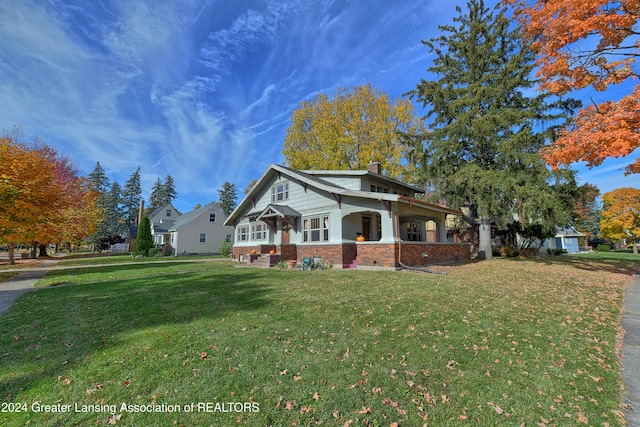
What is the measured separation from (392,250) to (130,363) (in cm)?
1063

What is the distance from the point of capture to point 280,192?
1933 centimetres

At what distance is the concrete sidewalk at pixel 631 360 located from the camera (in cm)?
308

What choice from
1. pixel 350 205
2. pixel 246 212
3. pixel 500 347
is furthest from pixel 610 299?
pixel 246 212

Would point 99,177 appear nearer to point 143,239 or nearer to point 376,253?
point 143,239

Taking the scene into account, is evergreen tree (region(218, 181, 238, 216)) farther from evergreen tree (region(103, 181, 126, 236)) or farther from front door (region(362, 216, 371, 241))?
front door (region(362, 216, 371, 241))

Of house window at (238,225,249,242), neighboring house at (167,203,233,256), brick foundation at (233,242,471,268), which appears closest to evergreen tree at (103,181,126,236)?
neighboring house at (167,203,233,256)

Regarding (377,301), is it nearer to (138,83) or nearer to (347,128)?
(138,83)

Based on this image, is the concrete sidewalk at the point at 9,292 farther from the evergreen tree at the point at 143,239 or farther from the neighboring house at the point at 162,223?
the neighboring house at the point at 162,223

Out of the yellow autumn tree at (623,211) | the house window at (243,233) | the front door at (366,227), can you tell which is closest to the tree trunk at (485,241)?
the front door at (366,227)

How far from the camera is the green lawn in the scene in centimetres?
297

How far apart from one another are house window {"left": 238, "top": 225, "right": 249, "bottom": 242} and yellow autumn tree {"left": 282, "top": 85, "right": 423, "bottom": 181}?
24.3ft

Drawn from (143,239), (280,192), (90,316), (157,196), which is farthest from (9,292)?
(157,196)

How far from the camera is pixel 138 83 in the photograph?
1527 cm

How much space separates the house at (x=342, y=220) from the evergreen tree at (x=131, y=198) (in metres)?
47.7
